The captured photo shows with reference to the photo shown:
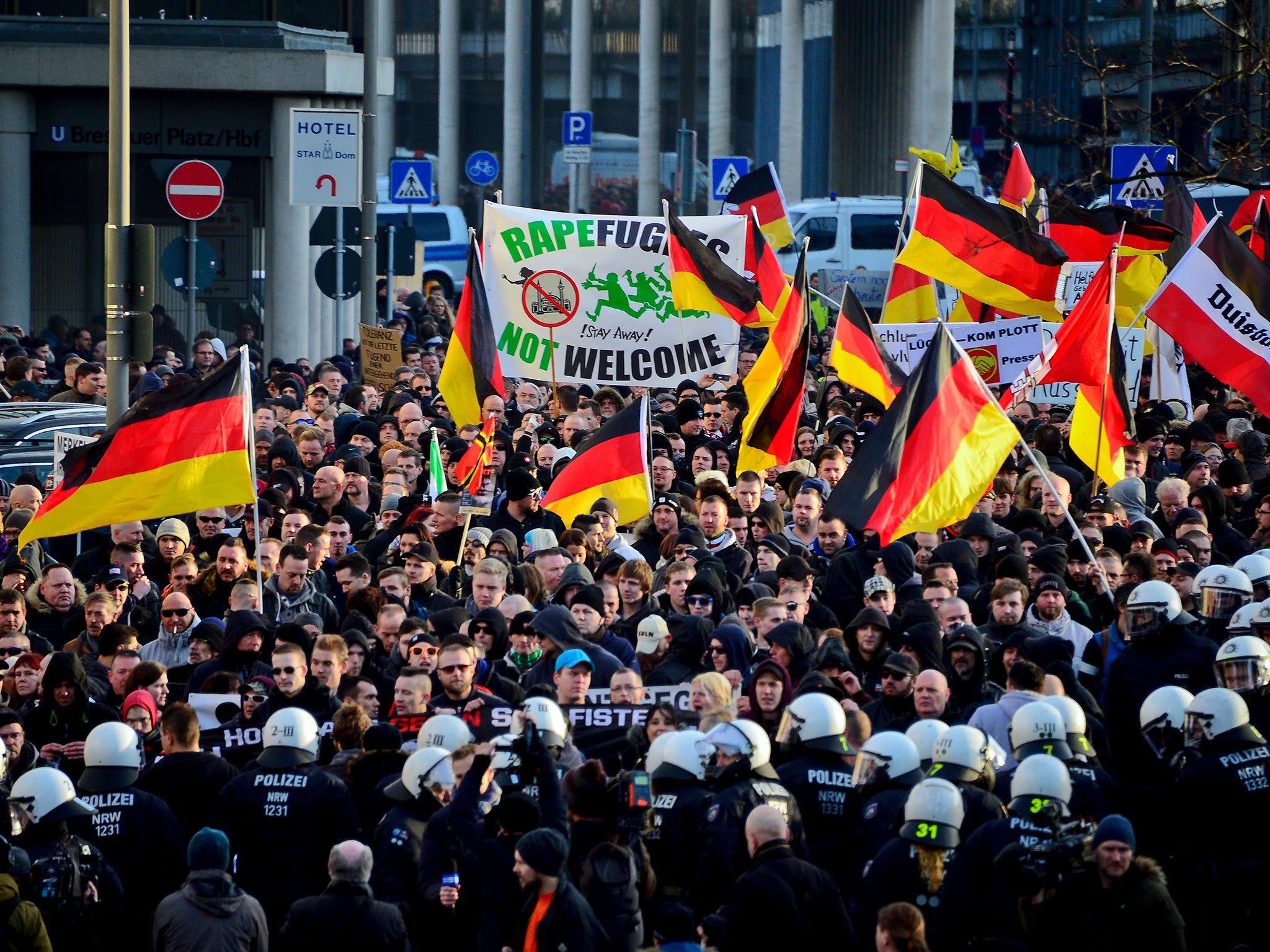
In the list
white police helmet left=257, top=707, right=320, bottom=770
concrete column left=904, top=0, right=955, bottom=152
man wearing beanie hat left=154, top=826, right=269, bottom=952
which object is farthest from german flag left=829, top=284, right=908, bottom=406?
concrete column left=904, top=0, right=955, bottom=152

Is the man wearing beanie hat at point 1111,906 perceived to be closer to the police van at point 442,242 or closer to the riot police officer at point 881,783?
the riot police officer at point 881,783

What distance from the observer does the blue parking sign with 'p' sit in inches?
1346

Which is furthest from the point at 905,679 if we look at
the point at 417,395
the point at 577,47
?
the point at 577,47

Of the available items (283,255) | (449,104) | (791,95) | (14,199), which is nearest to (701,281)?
(283,255)

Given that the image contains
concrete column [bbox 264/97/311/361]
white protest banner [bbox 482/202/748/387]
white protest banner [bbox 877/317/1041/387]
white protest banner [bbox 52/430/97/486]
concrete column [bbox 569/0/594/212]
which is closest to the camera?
white protest banner [bbox 52/430/97/486]

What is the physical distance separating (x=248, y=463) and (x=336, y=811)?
4.05m

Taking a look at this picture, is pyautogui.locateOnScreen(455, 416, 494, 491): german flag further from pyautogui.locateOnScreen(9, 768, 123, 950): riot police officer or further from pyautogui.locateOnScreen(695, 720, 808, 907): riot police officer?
pyautogui.locateOnScreen(9, 768, 123, 950): riot police officer

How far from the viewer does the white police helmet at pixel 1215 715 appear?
25.7 feet

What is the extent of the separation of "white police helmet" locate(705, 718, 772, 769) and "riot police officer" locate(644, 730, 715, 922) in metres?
0.09

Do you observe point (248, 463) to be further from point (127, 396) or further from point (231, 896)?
point (231, 896)

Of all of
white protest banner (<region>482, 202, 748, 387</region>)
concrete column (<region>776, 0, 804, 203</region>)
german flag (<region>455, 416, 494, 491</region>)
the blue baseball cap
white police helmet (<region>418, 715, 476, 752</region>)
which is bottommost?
white police helmet (<region>418, 715, 476, 752</region>)

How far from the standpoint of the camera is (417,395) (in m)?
19.0

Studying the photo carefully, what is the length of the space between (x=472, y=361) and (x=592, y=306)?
1.06 metres

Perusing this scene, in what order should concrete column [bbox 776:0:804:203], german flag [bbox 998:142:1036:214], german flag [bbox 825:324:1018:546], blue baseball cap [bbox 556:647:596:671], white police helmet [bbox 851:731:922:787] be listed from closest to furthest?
1. white police helmet [bbox 851:731:922:787]
2. blue baseball cap [bbox 556:647:596:671]
3. german flag [bbox 825:324:1018:546]
4. german flag [bbox 998:142:1036:214]
5. concrete column [bbox 776:0:804:203]
